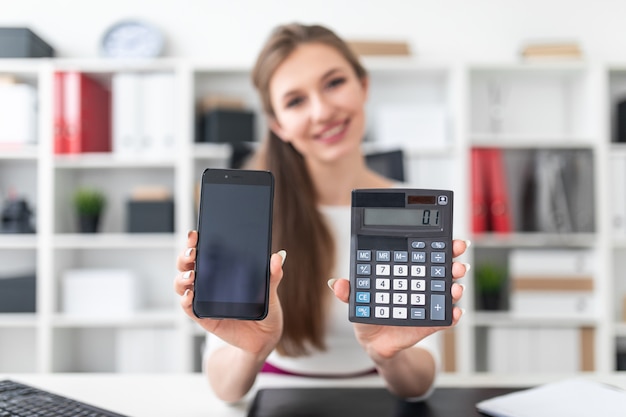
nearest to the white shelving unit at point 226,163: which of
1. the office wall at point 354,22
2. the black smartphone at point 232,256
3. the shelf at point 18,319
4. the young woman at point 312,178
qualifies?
the shelf at point 18,319

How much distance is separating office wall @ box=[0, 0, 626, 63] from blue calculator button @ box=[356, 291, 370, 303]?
2.13 m

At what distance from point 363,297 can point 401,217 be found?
0.38ft

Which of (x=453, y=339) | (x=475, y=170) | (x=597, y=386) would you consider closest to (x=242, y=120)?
(x=475, y=170)

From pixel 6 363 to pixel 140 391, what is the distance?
211 cm

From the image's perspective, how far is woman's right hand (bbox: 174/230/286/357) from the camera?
77 cm

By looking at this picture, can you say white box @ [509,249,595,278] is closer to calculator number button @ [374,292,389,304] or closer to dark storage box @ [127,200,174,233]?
dark storage box @ [127,200,174,233]

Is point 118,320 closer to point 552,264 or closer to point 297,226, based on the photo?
point 297,226

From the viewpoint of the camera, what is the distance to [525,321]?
8.05 ft

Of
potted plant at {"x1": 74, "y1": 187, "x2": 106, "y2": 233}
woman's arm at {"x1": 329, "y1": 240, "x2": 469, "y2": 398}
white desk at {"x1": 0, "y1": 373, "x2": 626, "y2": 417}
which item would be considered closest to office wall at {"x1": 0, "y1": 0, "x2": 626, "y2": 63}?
potted plant at {"x1": 74, "y1": 187, "x2": 106, "y2": 233}

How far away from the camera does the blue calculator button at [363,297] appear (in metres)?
0.79

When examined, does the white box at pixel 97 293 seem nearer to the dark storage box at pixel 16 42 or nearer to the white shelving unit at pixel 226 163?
the white shelving unit at pixel 226 163

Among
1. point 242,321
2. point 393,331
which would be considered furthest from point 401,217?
point 242,321

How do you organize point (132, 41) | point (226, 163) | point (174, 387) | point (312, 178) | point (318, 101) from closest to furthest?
1. point (174, 387)
2. point (318, 101)
3. point (312, 178)
4. point (226, 163)
5. point (132, 41)

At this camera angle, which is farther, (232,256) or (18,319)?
(18,319)
